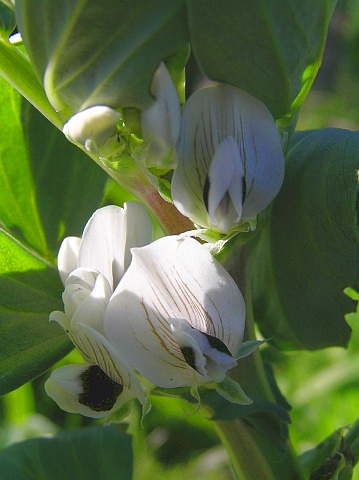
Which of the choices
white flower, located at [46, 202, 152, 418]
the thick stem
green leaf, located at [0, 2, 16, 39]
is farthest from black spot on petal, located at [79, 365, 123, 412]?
green leaf, located at [0, 2, 16, 39]

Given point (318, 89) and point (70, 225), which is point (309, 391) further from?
point (318, 89)

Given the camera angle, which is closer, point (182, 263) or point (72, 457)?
point (182, 263)

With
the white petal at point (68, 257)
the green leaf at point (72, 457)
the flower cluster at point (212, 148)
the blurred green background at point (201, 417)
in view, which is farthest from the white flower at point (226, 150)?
the blurred green background at point (201, 417)

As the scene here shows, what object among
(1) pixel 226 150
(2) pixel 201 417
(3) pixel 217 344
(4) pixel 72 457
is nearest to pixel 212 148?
(1) pixel 226 150

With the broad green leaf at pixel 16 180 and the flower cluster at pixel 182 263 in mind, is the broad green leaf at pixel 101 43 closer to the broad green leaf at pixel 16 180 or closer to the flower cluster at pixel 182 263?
the flower cluster at pixel 182 263

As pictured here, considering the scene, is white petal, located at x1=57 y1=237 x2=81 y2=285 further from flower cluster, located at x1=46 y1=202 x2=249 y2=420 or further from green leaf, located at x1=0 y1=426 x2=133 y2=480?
green leaf, located at x1=0 y1=426 x2=133 y2=480

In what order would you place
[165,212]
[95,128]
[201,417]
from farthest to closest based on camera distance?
[201,417] → [165,212] → [95,128]

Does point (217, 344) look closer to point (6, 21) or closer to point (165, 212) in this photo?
point (165, 212)
